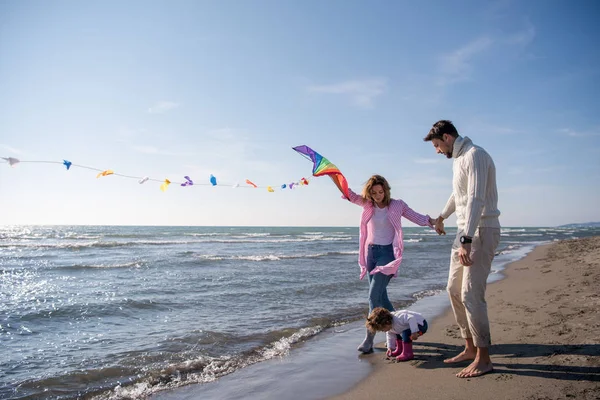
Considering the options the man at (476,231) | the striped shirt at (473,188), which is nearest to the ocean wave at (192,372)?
the man at (476,231)

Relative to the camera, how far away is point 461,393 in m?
2.82

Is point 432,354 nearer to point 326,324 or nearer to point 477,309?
point 477,309

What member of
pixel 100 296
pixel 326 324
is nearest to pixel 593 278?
pixel 326 324

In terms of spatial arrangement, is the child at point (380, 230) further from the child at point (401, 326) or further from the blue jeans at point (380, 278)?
the child at point (401, 326)

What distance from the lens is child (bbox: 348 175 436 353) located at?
4031 millimetres

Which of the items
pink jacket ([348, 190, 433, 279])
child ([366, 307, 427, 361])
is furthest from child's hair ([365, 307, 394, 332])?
pink jacket ([348, 190, 433, 279])

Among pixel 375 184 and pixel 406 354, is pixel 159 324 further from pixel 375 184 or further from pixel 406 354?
pixel 375 184

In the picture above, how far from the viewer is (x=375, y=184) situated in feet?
13.4

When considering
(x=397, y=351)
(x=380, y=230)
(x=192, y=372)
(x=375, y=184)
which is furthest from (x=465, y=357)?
(x=192, y=372)

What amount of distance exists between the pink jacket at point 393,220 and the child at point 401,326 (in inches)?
17.9

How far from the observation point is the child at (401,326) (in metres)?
3.71

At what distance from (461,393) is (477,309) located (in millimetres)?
682

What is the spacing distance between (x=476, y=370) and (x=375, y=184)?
6.49 ft

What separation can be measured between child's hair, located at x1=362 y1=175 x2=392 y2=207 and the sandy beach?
1.69 metres
